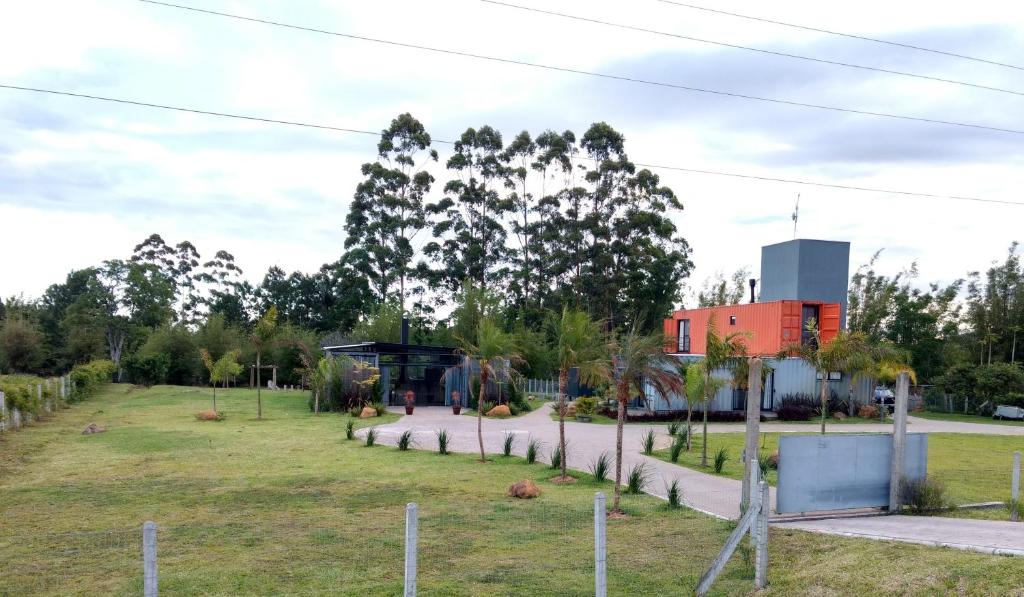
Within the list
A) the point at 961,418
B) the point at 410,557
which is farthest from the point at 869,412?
the point at 410,557

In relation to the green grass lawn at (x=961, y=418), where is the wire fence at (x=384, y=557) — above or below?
above

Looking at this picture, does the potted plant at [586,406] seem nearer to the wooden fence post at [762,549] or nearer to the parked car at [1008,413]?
the parked car at [1008,413]

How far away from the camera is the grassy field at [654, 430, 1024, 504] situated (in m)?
14.3

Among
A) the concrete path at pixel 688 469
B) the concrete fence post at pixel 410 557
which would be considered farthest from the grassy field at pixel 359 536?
the concrete fence post at pixel 410 557

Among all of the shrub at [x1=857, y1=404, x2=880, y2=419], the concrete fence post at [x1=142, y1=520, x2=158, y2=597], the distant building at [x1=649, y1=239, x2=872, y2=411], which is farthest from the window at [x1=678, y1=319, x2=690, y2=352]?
the concrete fence post at [x1=142, y1=520, x2=158, y2=597]

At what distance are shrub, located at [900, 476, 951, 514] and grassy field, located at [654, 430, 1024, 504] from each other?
3.93ft

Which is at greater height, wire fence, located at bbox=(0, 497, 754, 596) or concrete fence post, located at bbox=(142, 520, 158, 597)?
concrete fence post, located at bbox=(142, 520, 158, 597)

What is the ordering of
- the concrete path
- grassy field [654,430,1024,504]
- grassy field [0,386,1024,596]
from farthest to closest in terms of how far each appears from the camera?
grassy field [654,430,1024,504]
the concrete path
grassy field [0,386,1024,596]

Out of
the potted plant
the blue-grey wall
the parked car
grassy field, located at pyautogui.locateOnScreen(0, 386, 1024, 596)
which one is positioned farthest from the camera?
the blue-grey wall

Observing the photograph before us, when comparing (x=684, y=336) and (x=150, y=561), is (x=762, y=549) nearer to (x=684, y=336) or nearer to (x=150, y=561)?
(x=150, y=561)

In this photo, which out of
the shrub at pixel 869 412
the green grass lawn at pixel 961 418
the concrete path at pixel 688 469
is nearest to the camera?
the concrete path at pixel 688 469

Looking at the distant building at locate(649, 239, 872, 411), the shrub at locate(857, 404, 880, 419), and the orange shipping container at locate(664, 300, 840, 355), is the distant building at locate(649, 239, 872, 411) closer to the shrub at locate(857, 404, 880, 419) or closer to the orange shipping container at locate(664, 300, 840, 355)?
the orange shipping container at locate(664, 300, 840, 355)

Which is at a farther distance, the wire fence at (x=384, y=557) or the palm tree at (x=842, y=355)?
the palm tree at (x=842, y=355)

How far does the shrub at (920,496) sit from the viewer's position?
11.0 meters
